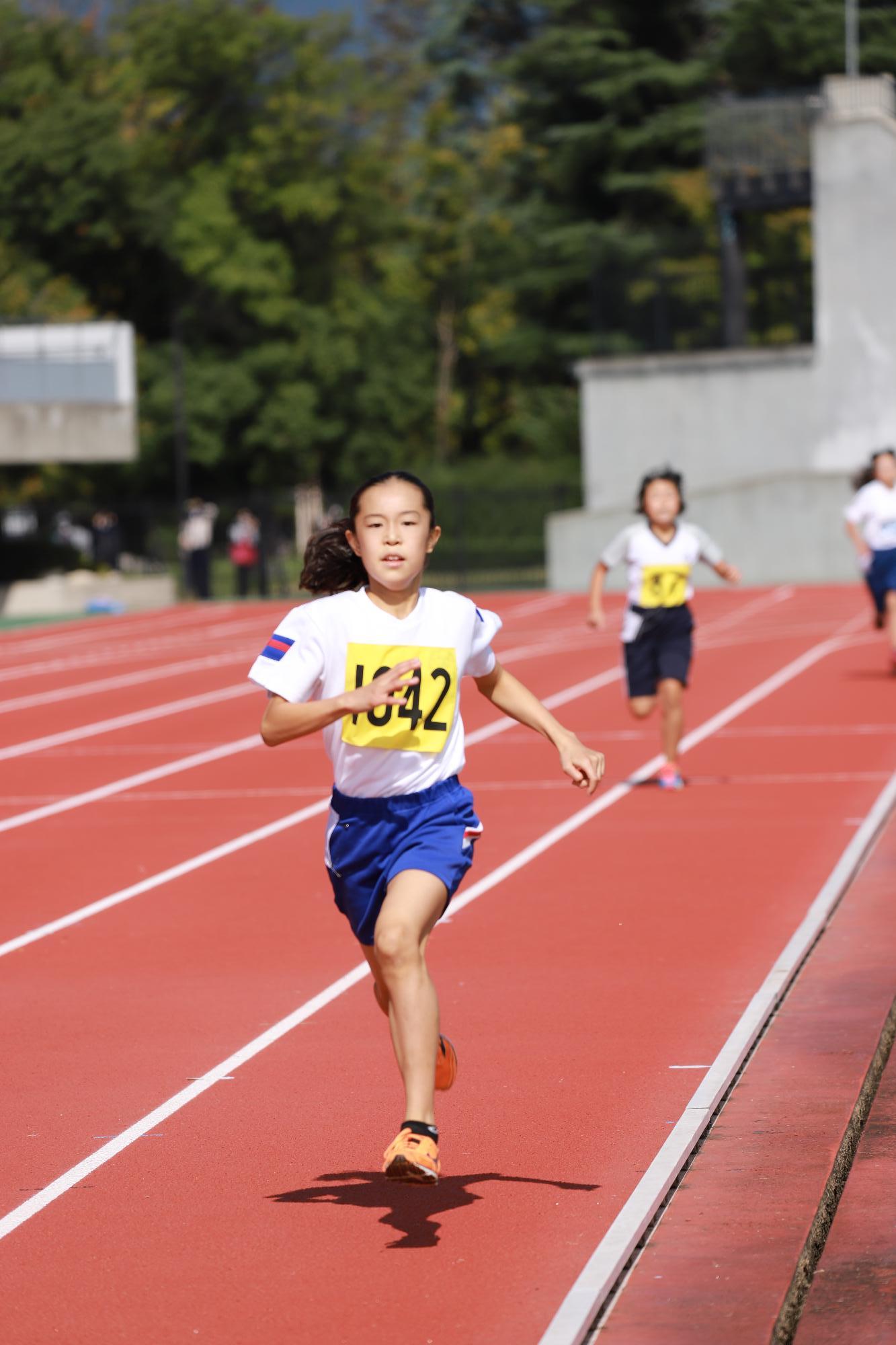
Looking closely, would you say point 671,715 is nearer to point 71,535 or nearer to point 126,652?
point 126,652

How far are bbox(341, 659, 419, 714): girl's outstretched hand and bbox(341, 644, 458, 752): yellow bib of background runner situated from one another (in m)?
0.24


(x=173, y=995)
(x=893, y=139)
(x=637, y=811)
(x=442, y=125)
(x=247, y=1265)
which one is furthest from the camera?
(x=442, y=125)

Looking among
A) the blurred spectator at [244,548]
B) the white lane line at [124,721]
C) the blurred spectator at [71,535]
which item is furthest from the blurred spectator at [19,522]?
the white lane line at [124,721]

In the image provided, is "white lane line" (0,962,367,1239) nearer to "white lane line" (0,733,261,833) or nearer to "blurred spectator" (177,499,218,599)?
"white lane line" (0,733,261,833)

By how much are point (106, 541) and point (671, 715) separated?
31234 millimetres

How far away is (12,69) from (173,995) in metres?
61.8

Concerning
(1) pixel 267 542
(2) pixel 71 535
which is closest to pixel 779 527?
(1) pixel 267 542

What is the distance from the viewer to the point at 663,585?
43.2ft

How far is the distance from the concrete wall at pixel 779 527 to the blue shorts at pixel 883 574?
1945 cm

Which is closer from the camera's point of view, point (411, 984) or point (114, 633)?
point (411, 984)

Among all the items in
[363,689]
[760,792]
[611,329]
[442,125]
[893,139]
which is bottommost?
[760,792]

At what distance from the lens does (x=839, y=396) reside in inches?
1585

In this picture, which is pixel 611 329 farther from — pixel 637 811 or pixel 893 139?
pixel 637 811

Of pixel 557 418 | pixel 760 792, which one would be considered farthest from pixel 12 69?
pixel 760 792
